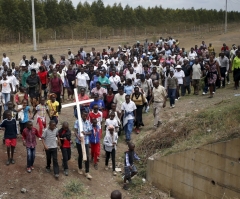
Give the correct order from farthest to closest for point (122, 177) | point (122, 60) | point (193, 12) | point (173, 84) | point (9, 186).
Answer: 1. point (193, 12)
2. point (122, 60)
3. point (173, 84)
4. point (122, 177)
5. point (9, 186)

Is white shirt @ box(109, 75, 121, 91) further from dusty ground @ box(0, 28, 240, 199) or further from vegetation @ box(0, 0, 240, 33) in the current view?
vegetation @ box(0, 0, 240, 33)

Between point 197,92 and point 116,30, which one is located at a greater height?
point 116,30

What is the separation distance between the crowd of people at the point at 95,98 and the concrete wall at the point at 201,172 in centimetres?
91

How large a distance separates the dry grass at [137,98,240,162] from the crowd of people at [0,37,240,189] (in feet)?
2.08

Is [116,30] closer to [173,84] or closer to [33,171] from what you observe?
[173,84]

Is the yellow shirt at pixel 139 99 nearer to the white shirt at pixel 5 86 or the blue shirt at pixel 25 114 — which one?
the blue shirt at pixel 25 114

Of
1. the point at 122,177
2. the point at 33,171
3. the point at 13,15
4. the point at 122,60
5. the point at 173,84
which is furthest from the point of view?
the point at 13,15

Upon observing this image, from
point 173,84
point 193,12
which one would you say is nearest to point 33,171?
point 173,84

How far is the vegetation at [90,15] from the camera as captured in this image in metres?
41.0

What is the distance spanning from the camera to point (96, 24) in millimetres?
53375

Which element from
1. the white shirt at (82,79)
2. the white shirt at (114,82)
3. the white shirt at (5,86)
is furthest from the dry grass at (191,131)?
the white shirt at (5,86)

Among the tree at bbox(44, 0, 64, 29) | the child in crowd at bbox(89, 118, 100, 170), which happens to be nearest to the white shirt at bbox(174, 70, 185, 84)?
the child in crowd at bbox(89, 118, 100, 170)

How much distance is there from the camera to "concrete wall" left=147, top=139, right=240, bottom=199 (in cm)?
804

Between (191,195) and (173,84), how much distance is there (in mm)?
4991
